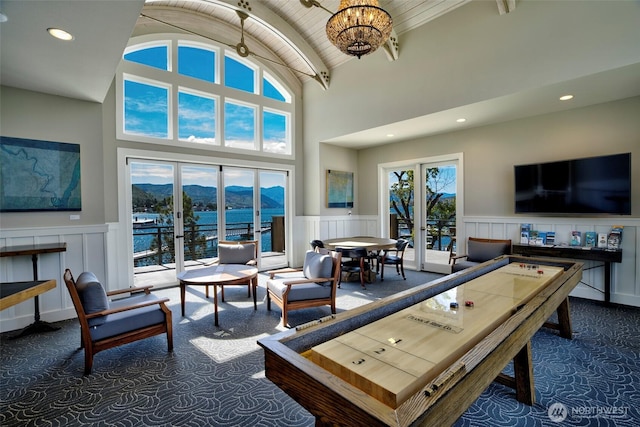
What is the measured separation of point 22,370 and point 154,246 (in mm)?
2623

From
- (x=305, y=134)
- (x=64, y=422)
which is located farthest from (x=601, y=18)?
(x=64, y=422)

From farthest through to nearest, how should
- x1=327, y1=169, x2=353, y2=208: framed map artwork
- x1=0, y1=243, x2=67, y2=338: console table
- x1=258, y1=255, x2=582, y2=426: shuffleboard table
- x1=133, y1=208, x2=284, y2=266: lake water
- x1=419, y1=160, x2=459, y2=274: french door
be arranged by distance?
x1=327, y1=169, x2=353, y2=208: framed map artwork
x1=419, y1=160, x2=459, y2=274: french door
x1=133, y1=208, x2=284, y2=266: lake water
x1=0, y1=243, x2=67, y2=338: console table
x1=258, y1=255, x2=582, y2=426: shuffleboard table

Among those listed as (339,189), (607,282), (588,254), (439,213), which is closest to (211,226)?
(339,189)

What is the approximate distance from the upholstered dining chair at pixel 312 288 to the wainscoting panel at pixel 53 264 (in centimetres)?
Answer: 242

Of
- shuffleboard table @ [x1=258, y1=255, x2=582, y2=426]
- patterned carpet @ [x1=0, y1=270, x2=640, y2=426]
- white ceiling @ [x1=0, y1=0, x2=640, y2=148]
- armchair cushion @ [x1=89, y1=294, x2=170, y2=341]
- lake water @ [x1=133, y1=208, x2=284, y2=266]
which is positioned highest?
white ceiling @ [x1=0, y1=0, x2=640, y2=148]

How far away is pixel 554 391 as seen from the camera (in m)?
2.14

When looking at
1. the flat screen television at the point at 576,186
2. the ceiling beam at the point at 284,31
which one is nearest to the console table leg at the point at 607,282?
the flat screen television at the point at 576,186

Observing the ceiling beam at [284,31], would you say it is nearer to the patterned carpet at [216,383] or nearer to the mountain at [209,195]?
the mountain at [209,195]

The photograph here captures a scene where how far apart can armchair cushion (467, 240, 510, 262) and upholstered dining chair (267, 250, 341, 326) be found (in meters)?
2.66

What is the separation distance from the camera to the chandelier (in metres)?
2.95

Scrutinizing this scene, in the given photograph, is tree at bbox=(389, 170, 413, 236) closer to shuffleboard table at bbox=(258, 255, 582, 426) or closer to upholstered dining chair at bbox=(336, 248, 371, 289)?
upholstered dining chair at bbox=(336, 248, 371, 289)

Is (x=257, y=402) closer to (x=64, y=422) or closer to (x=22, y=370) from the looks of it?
(x=64, y=422)

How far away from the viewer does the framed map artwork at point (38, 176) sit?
3322 millimetres

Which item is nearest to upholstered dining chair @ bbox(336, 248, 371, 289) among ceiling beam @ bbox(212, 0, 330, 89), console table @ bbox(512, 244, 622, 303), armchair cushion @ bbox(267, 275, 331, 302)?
armchair cushion @ bbox(267, 275, 331, 302)
